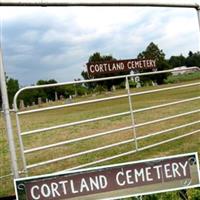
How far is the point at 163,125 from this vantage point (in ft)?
41.9

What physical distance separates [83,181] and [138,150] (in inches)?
207

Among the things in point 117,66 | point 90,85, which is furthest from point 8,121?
point 90,85

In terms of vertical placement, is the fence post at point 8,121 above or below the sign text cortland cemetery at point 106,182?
above

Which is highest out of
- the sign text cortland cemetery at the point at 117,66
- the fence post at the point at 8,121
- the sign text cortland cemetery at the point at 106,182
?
the sign text cortland cemetery at the point at 117,66

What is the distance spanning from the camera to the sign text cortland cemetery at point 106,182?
136 inches

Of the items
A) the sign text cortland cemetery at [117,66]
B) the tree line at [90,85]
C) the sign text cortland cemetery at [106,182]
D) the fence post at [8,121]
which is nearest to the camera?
the sign text cortland cemetery at [106,182]

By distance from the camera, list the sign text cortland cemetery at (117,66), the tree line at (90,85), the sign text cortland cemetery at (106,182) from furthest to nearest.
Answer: the tree line at (90,85), the sign text cortland cemetery at (117,66), the sign text cortland cemetery at (106,182)

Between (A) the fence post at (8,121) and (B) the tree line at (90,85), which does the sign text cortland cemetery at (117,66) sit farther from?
(A) the fence post at (8,121)

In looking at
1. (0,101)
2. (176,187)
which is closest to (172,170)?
(176,187)

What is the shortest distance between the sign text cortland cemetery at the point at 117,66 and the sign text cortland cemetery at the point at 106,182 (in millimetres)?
3515

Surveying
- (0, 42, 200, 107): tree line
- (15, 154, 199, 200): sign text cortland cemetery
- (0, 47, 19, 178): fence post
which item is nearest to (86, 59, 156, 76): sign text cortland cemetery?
(0, 42, 200, 107): tree line

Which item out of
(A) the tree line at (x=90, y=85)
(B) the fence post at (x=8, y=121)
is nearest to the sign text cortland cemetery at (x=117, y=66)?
(A) the tree line at (x=90, y=85)

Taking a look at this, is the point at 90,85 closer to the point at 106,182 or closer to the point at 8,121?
the point at 8,121

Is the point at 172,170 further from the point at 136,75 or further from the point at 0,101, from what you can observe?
the point at 136,75
